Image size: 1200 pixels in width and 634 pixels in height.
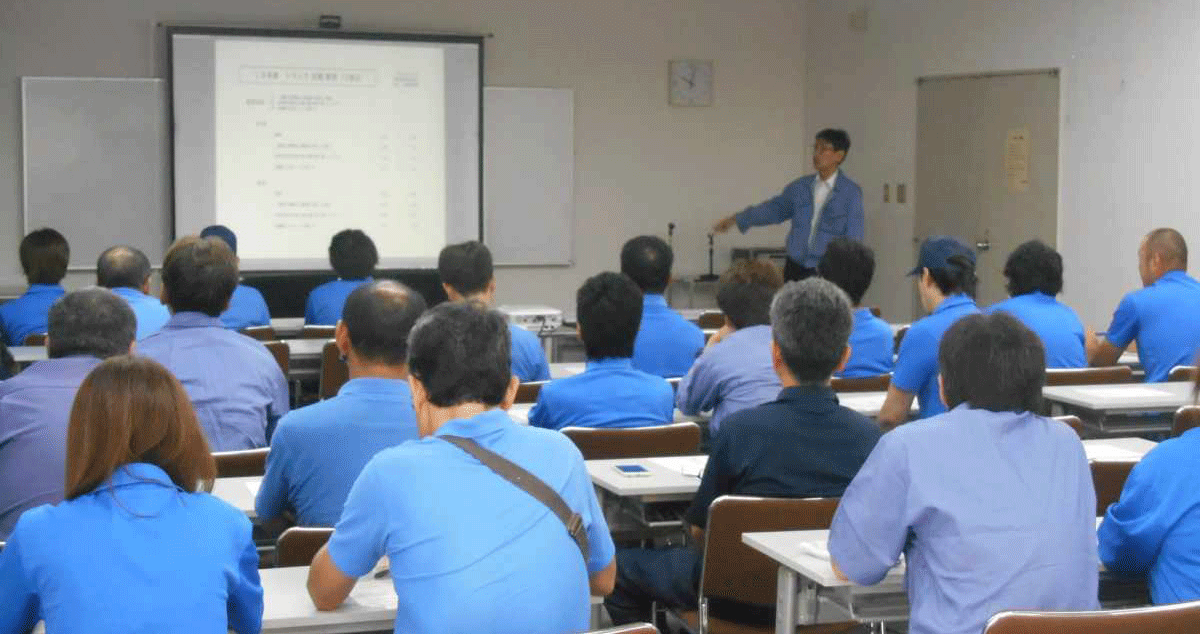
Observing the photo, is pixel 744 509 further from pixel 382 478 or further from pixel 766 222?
pixel 766 222

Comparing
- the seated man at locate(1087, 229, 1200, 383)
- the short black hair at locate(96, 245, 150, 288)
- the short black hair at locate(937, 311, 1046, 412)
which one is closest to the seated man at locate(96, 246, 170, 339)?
the short black hair at locate(96, 245, 150, 288)

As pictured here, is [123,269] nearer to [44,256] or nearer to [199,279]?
[44,256]

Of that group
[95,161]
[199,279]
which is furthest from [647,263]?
[95,161]

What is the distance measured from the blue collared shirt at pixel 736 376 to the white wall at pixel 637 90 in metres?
6.53

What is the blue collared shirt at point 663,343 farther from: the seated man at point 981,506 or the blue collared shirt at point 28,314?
the seated man at point 981,506

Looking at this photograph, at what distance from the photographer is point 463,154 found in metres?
10.7

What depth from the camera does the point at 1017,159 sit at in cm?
954

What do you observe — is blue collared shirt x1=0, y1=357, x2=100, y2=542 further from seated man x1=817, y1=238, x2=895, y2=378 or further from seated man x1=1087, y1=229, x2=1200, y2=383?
seated man x1=1087, y1=229, x2=1200, y2=383

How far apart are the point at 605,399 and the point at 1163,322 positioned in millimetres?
2992

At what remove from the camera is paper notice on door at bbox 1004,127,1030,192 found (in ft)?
31.0

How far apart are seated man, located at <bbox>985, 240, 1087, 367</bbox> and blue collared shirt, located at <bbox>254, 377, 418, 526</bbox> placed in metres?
3.33

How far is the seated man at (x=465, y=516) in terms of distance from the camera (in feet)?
7.79

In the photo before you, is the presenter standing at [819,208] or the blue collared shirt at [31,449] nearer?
the blue collared shirt at [31,449]

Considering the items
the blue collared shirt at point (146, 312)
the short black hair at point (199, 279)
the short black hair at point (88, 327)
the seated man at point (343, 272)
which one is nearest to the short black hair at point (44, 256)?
the blue collared shirt at point (146, 312)
